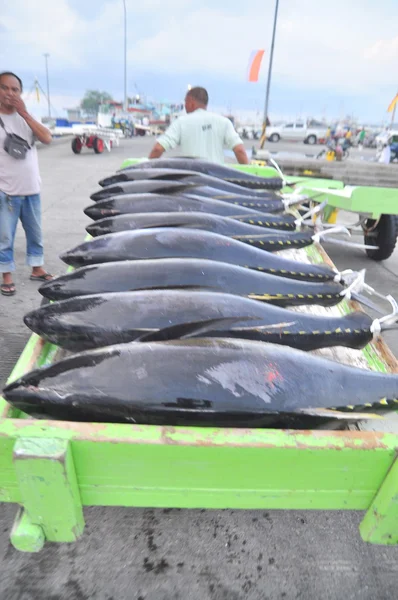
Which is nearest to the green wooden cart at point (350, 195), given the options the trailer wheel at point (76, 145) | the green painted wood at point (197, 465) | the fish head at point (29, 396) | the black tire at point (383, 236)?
the black tire at point (383, 236)

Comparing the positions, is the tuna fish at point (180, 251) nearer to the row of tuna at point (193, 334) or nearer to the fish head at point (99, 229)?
the row of tuna at point (193, 334)

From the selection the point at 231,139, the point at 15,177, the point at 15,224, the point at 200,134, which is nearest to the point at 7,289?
the point at 15,224

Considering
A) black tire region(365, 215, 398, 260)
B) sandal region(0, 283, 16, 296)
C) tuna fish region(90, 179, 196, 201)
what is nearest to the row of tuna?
tuna fish region(90, 179, 196, 201)

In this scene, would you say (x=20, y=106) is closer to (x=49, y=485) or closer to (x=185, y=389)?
(x=185, y=389)

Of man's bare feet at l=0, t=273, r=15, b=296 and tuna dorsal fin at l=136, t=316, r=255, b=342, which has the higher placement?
tuna dorsal fin at l=136, t=316, r=255, b=342

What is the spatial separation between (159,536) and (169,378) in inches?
46.8

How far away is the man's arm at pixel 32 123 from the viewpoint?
3.83m

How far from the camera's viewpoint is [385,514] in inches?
48.1

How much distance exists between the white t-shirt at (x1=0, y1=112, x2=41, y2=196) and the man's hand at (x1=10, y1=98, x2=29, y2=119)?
12cm

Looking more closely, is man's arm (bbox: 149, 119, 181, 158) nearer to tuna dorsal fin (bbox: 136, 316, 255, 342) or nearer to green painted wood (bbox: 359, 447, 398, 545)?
tuna dorsal fin (bbox: 136, 316, 255, 342)

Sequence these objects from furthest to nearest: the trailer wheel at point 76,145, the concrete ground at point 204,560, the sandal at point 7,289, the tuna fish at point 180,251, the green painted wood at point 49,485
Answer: the trailer wheel at point 76,145 → the sandal at point 7,289 → the tuna fish at point 180,251 → the concrete ground at point 204,560 → the green painted wood at point 49,485

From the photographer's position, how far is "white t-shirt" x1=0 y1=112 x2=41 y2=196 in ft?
13.0

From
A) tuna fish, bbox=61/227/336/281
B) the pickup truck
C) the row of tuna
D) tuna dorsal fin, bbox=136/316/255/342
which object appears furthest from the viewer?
the pickup truck

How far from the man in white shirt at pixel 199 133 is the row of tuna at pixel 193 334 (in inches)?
86.7
